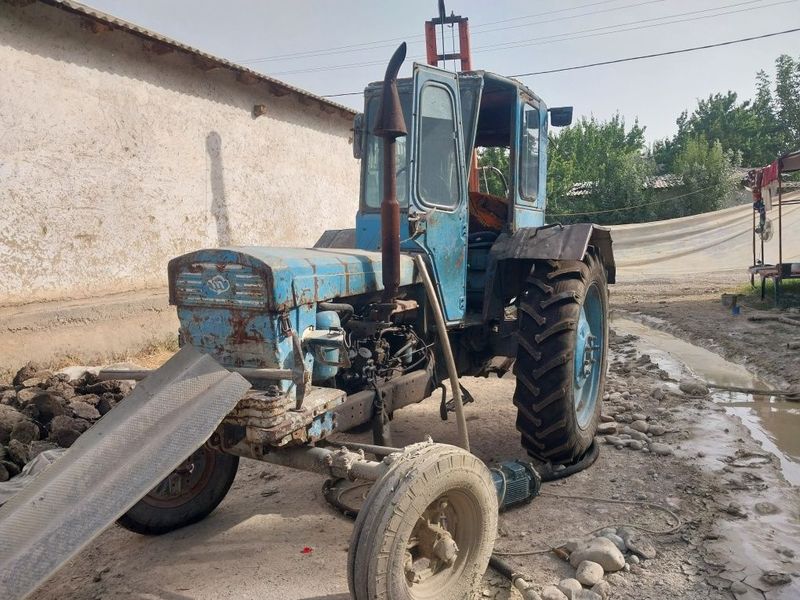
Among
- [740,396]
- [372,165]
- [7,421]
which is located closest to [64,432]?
[7,421]

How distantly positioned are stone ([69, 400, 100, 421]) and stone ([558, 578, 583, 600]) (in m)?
3.52

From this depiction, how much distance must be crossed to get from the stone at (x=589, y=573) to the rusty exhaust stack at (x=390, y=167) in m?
1.52

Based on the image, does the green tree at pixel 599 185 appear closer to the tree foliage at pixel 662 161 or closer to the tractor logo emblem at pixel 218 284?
the tree foliage at pixel 662 161

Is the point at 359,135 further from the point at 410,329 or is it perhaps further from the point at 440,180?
the point at 410,329

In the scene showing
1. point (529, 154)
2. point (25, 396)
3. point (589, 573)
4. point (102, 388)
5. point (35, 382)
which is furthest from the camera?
point (35, 382)

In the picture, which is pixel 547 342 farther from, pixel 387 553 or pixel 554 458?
pixel 387 553

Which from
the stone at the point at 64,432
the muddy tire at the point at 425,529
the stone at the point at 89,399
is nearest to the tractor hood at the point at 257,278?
the muddy tire at the point at 425,529

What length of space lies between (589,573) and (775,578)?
821mm

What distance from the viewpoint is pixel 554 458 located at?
12.4ft

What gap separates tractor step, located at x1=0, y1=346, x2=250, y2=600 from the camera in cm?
198

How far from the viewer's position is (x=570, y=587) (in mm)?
2615

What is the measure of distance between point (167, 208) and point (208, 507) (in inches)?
208

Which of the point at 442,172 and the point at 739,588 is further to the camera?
A: the point at 442,172

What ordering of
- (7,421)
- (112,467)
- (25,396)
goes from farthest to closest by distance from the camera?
(25,396)
(7,421)
(112,467)
